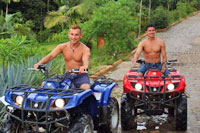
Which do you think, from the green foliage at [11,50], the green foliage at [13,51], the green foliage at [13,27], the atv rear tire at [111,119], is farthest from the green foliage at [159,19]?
the atv rear tire at [111,119]

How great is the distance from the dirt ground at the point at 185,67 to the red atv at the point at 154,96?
1.06 ft

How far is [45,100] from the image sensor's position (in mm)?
4723

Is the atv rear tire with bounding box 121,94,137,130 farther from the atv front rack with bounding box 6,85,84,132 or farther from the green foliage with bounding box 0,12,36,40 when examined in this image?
the green foliage with bounding box 0,12,36,40

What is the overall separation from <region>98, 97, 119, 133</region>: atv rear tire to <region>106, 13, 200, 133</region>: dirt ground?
1.91 ft

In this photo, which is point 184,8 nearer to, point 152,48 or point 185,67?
point 185,67

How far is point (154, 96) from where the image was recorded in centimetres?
671

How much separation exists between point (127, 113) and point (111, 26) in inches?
426

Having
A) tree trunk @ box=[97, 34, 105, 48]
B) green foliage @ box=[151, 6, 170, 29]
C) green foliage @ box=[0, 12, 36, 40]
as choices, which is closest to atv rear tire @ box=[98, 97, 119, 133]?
tree trunk @ box=[97, 34, 105, 48]

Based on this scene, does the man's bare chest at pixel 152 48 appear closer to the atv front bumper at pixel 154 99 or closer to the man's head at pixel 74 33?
the atv front bumper at pixel 154 99

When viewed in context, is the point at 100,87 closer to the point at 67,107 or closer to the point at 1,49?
the point at 67,107

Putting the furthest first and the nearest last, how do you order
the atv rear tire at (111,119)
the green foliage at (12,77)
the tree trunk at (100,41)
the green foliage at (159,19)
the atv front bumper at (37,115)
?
the green foliage at (159,19)
the tree trunk at (100,41)
the green foliage at (12,77)
the atv rear tire at (111,119)
the atv front bumper at (37,115)

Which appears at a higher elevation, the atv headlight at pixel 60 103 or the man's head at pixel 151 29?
the man's head at pixel 151 29

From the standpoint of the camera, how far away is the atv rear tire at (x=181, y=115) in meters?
6.63

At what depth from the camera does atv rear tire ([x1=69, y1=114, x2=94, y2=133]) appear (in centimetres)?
470
